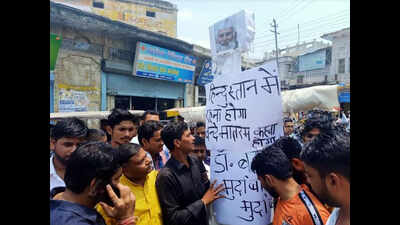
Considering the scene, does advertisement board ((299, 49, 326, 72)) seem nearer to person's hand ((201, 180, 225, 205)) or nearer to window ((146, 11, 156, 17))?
window ((146, 11, 156, 17))

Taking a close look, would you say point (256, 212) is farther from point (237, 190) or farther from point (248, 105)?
point (248, 105)

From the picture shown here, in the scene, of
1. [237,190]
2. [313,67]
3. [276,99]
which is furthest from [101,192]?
[313,67]

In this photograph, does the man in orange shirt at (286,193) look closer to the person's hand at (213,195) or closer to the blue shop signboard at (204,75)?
the person's hand at (213,195)

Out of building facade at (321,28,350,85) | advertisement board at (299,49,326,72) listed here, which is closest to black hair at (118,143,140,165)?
A: building facade at (321,28,350,85)

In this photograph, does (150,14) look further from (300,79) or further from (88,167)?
(88,167)

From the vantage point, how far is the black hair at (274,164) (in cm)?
156

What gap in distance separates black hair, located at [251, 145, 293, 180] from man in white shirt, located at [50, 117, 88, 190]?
65.0 inches

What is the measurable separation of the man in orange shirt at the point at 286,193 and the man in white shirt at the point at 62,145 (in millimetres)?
1641

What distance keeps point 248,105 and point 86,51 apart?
28.4ft

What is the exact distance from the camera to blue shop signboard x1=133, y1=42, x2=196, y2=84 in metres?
10.1

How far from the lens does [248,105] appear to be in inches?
76.5

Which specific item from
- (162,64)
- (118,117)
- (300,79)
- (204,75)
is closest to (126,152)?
(118,117)
